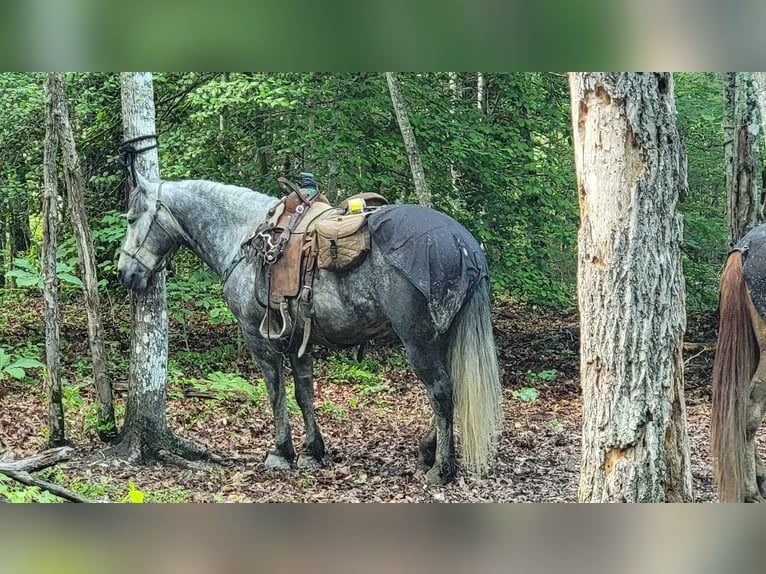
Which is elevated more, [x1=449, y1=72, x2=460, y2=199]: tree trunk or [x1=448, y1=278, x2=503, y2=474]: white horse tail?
[x1=449, y1=72, x2=460, y2=199]: tree trunk

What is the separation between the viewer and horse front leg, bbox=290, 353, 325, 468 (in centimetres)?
422

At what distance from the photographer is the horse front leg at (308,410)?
4219 millimetres

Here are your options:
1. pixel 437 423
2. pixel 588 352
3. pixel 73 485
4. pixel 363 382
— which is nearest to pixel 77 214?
pixel 73 485

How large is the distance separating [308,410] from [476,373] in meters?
0.97

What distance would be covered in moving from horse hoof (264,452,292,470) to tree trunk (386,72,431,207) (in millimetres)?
1716

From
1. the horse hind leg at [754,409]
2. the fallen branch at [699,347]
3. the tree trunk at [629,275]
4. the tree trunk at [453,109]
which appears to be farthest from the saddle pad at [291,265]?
the fallen branch at [699,347]

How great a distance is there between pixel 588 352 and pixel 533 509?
0.91 meters

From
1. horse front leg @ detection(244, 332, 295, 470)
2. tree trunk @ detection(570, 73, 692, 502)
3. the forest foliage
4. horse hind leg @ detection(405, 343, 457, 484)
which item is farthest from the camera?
the forest foliage

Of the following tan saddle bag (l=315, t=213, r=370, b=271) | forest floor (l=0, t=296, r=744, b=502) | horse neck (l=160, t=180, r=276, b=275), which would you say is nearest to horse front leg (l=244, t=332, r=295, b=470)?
forest floor (l=0, t=296, r=744, b=502)

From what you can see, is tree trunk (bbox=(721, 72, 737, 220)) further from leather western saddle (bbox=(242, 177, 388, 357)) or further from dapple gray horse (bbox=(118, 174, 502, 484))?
leather western saddle (bbox=(242, 177, 388, 357))

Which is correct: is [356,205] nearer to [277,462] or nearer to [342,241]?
[342,241]

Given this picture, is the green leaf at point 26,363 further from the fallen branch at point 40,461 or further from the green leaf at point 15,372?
the fallen branch at point 40,461

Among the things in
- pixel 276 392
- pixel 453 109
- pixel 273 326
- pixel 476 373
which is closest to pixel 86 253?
pixel 273 326

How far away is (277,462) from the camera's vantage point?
4172mm
